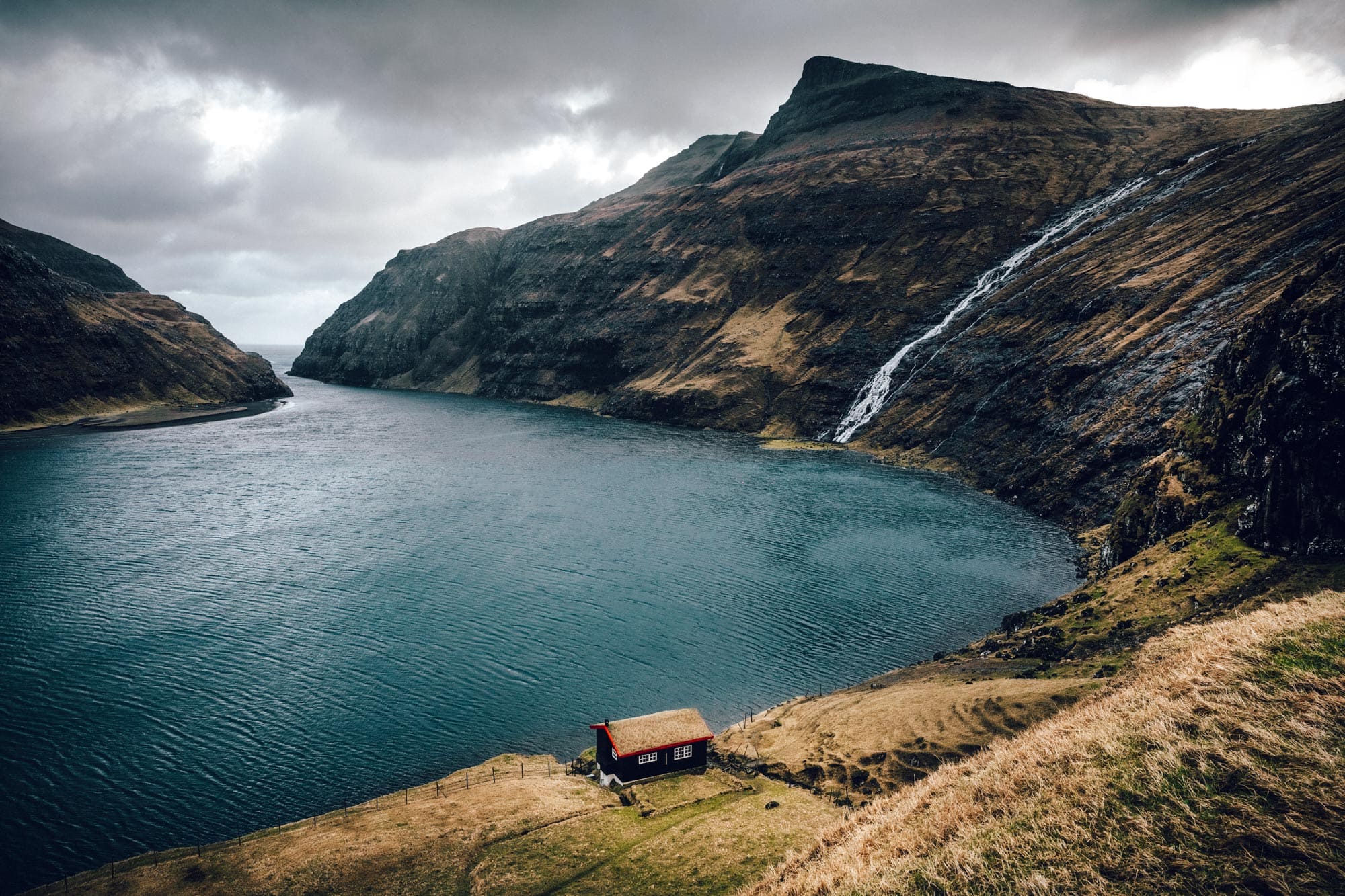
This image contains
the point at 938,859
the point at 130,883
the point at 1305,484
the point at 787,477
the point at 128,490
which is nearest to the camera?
the point at 938,859

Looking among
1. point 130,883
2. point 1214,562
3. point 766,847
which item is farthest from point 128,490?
point 1214,562

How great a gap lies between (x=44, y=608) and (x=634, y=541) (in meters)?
60.5

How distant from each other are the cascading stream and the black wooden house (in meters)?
120

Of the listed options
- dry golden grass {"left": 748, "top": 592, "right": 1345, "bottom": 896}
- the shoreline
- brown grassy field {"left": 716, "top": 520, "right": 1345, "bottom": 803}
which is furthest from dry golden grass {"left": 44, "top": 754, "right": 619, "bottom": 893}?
the shoreline

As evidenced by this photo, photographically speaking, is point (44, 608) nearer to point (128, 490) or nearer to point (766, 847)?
point (128, 490)

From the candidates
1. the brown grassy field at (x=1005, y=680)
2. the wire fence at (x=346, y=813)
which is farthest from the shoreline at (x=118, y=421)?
the brown grassy field at (x=1005, y=680)

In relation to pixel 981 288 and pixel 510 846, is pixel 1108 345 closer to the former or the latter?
pixel 981 288

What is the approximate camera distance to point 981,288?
168500mm

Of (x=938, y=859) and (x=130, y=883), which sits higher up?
(x=938, y=859)

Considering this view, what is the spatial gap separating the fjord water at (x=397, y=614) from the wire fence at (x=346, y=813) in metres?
1.35

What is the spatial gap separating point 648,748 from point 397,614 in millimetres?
35533

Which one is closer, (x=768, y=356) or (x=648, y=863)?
(x=648, y=863)

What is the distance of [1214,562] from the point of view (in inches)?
1818

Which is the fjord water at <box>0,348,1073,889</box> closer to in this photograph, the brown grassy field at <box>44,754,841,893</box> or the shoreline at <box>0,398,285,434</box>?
the brown grassy field at <box>44,754,841,893</box>
